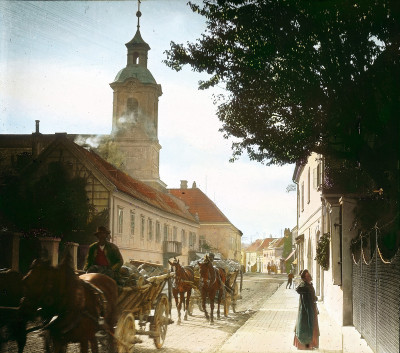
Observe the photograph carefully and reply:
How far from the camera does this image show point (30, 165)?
30.8 metres

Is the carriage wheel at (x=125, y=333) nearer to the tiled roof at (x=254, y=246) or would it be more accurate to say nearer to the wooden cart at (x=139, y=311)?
the wooden cart at (x=139, y=311)

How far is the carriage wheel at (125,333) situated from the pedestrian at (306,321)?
4.10 meters

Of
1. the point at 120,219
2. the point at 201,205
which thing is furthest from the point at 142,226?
the point at 201,205

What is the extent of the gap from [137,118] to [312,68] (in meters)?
54.9

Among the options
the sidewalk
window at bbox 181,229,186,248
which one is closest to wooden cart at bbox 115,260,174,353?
the sidewalk

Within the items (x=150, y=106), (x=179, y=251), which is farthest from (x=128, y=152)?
(x=179, y=251)

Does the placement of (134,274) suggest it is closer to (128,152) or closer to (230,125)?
(230,125)

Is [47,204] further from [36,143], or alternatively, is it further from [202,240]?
[202,240]

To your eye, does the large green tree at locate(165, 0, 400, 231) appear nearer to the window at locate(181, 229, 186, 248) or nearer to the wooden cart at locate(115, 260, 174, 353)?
the wooden cart at locate(115, 260, 174, 353)

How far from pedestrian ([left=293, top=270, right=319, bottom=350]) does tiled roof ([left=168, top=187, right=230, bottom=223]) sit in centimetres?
5702

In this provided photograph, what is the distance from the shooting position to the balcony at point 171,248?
155ft

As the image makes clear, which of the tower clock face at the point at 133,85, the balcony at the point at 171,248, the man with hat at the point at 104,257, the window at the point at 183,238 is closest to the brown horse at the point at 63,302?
the man with hat at the point at 104,257

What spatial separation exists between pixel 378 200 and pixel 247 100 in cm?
448

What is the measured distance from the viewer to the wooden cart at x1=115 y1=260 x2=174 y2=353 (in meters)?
9.10
